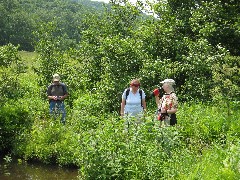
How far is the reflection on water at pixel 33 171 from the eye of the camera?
8.77 metres

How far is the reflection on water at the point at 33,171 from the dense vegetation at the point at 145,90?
253mm

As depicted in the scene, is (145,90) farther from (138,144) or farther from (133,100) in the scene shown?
(138,144)

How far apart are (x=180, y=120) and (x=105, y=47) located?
442cm

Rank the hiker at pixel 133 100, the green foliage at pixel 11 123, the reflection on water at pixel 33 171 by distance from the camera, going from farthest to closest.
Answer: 1. the green foliage at pixel 11 123
2. the hiker at pixel 133 100
3. the reflection on water at pixel 33 171

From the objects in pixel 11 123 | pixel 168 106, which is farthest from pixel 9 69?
pixel 168 106

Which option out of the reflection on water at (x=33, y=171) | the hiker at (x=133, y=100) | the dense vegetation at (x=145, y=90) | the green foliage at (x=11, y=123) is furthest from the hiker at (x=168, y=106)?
the green foliage at (x=11, y=123)

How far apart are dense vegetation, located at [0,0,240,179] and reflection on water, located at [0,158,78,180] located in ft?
0.83

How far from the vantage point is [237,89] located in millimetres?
12008

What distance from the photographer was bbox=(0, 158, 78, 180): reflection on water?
8766 millimetres

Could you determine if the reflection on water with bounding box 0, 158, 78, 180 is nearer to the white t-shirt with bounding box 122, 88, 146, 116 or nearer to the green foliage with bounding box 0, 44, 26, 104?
the white t-shirt with bounding box 122, 88, 146, 116

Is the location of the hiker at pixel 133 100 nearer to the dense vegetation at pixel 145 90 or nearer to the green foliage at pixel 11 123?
the dense vegetation at pixel 145 90

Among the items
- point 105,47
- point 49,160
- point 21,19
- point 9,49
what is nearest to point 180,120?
point 49,160

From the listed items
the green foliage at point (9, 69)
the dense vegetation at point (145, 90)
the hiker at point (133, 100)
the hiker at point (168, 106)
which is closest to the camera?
the dense vegetation at point (145, 90)

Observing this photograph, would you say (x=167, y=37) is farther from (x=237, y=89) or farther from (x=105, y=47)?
(x=237, y=89)
